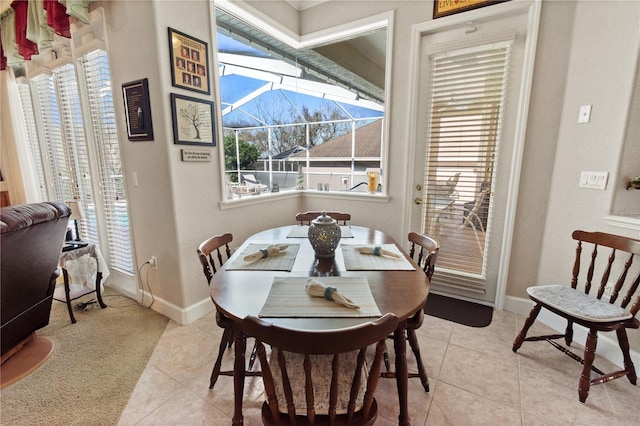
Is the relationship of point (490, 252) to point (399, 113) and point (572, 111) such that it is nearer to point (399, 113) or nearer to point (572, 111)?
point (572, 111)

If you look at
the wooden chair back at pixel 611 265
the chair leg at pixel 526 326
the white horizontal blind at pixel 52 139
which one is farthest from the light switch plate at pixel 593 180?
the white horizontal blind at pixel 52 139

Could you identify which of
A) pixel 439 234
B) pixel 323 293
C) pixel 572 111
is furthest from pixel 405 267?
pixel 572 111

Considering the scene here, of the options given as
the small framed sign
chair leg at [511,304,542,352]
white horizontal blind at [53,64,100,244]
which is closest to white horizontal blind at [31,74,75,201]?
white horizontal blind at [53,64,100,244]

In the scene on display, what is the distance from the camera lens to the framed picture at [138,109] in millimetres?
2055

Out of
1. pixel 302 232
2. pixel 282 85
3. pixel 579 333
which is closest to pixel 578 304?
pixel 579 333

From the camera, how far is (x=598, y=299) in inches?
67.9

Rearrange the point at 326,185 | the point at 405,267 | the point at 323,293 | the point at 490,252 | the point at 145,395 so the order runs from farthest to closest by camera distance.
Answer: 1. the point at 326,185
2. the point at 490,252
3. the point at 145,395
4. the point at 405,267
5. the point at 323,293

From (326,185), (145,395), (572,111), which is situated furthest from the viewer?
(326,185)

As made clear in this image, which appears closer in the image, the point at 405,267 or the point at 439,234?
the point at 405,267

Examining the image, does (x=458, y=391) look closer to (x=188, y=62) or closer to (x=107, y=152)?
(x=188, y=62)

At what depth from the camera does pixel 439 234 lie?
2697 mm

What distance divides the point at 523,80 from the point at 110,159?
3515 millimetres

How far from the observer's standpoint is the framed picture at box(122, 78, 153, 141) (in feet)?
6.74

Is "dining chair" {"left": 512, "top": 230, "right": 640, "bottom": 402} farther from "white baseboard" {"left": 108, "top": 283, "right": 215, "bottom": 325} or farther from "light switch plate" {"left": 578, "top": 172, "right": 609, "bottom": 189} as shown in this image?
"white baseboard" {"left": 108, "top": 283, "right": 215, "bottom": 325}
